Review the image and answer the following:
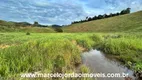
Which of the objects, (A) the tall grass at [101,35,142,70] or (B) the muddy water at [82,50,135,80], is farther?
(A) the tall grass at [101,35,142,70]

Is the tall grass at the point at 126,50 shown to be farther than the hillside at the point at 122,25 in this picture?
No

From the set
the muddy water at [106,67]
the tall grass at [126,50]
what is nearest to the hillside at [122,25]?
the tall grass at [126,50]

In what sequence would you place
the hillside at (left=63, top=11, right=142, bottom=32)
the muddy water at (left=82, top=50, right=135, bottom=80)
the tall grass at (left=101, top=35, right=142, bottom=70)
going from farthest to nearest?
the hillside at (left=63, top=11, right=142, bottom=32) → the tall grass at (left=101, top=35, right=142, bottom=70) → the muddy water at (left=82, top=50, right=135, bottom=80)

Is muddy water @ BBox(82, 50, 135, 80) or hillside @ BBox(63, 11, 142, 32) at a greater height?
hillside @ BBox(63, 11, 142, 32)

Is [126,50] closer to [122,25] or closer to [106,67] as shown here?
[106,67]

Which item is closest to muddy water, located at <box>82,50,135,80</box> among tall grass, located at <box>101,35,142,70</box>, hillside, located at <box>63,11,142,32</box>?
tall grass, located at <box>101,35,142,70</box>

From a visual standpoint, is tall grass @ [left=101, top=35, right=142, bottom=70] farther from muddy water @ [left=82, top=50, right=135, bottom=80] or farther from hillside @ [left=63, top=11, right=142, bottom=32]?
hillside @ [left=63, top=11, right=142, bottom=32]

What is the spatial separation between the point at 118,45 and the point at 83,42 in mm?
5153

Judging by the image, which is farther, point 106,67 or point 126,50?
point 126,50

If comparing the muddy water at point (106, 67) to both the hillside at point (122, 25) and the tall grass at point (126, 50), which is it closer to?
the tall grass at point (126, 50)

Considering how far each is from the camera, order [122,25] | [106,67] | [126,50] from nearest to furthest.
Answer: [106,67], [126,50], [122,25]

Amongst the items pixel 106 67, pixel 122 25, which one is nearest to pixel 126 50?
pixel 106 67

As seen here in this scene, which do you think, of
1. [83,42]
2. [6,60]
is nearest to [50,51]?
[6,60]

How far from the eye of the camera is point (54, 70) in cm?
805
